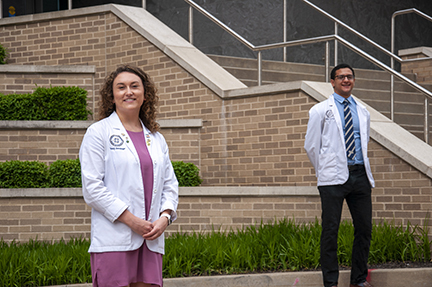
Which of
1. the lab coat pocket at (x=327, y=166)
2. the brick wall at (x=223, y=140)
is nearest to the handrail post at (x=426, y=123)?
the brick wall at (x=223, y=140)

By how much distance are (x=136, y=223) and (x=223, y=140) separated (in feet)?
19.4

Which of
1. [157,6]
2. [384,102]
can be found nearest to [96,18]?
[157,6]

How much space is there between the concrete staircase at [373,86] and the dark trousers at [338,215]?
2.79 m

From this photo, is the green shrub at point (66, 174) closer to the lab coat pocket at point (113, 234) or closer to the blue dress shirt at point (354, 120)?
the blue dress shirt at point (354, 120)

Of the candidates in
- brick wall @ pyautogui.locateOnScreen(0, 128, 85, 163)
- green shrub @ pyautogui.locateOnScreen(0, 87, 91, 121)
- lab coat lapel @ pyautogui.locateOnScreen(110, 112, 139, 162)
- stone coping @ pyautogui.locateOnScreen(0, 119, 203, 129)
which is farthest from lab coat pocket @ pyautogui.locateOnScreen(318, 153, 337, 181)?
green shrub @ pyautogui.locateOnScreen(0, 87, 91, 121)

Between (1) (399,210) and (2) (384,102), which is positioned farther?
(2) (384,102)

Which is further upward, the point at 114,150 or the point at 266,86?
the point at 266,86

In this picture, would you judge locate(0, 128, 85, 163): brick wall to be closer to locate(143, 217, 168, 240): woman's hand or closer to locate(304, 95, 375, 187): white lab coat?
locate(304, 95, 375, 187): white lab coat

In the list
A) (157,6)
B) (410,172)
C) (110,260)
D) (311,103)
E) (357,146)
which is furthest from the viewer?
(157,6)

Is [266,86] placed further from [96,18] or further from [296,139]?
[96,18]

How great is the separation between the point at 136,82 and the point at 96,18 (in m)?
8.13

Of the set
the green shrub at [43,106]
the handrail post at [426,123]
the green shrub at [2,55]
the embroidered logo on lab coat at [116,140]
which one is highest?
the green shrub at [2,55]

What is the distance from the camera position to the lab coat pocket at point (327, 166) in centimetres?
518

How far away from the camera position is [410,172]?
23.2 feet
